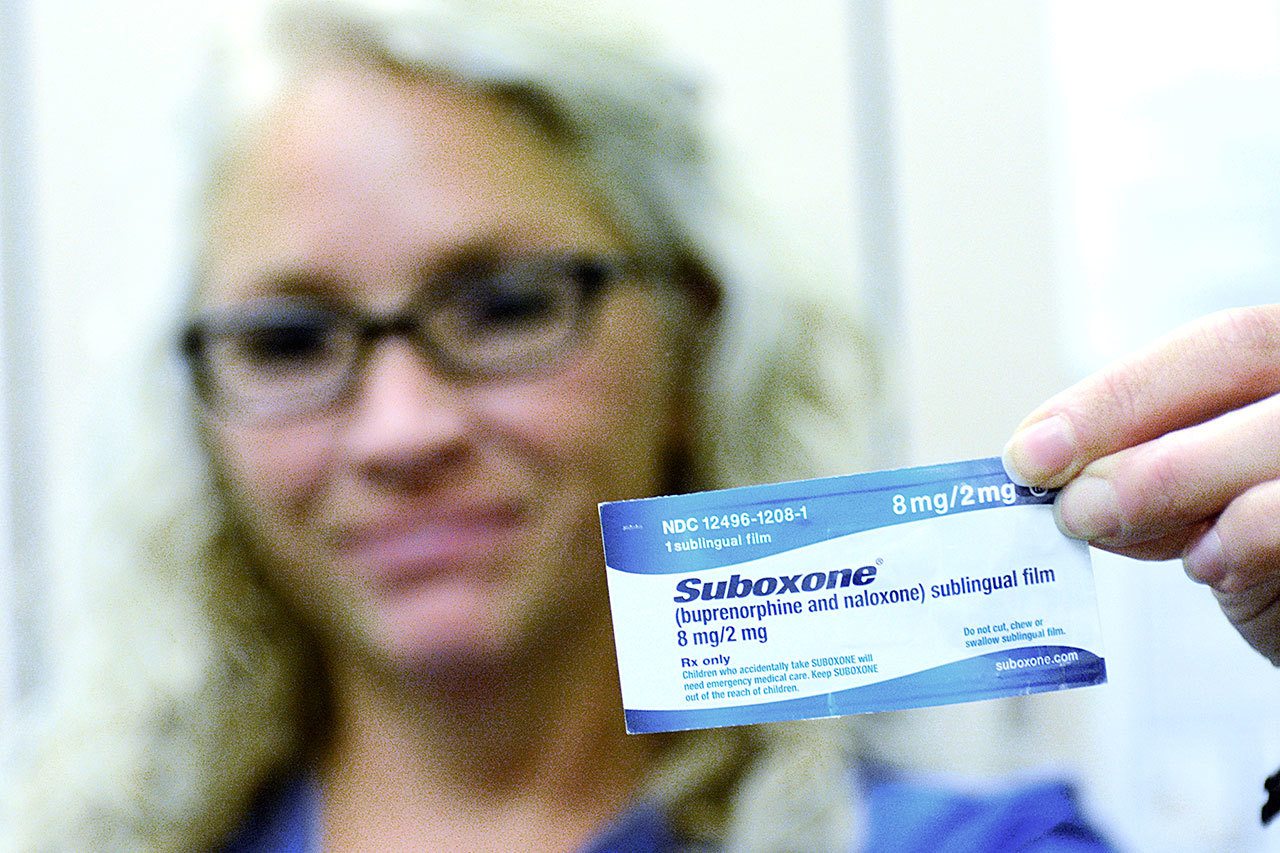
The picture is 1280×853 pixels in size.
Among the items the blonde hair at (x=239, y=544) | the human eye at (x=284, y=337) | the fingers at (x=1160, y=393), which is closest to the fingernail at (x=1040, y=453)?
the fingers at (x=1160, y=393)

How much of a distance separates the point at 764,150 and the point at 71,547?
2.52ft

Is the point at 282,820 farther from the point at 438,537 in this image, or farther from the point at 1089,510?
the point at 1089,510

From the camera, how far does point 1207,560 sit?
1.57 ft

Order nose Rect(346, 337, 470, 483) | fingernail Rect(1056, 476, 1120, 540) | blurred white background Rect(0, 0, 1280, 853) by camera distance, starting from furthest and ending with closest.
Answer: blurred white background Rect(0, 0, 1280, 853), nose Rect(346, 337, 470, 483), fingernail Rect(1056, 476, 1120, 540)

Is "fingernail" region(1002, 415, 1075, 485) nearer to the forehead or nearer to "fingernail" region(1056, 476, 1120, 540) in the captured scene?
"fingernail" region(1056, 476, 1120, 540)

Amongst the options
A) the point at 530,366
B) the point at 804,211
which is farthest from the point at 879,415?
the point at 530,366

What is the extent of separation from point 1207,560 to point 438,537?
437mm

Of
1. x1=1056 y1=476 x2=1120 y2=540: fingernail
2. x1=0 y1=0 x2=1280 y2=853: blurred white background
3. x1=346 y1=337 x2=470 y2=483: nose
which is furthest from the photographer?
x1=0 y1=0 x2=1280 y2=853: blurred white background

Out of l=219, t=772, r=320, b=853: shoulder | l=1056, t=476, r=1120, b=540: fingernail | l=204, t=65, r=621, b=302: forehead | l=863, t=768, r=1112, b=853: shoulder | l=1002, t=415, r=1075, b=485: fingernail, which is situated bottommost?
l=863, t=768, r=1112, b=853: shoulder

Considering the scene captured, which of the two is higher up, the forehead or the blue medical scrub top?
the forehead

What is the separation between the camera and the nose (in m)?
0.65

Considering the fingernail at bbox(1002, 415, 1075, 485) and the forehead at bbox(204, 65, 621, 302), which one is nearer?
the fingernail at bbox(1002, 415, 1075, 485)

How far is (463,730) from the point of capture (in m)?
0.71

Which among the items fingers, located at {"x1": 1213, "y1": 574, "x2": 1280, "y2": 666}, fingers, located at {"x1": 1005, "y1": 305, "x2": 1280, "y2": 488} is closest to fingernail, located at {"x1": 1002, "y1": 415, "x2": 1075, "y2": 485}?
fingers, located at {"x1": 1005, "y1": 305, "x2": 1280, "y2": 488}
